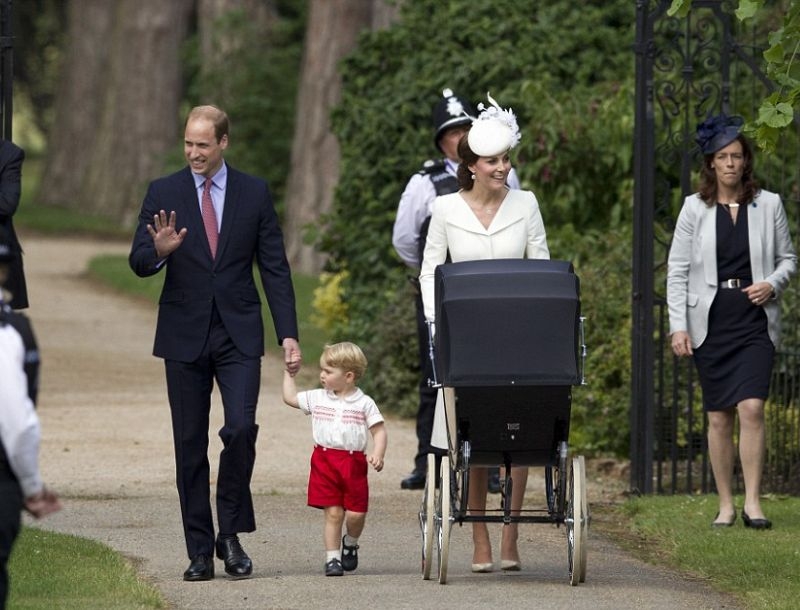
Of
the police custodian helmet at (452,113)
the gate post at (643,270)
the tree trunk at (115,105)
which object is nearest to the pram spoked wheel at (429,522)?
the police custodian helmet at (452,113)

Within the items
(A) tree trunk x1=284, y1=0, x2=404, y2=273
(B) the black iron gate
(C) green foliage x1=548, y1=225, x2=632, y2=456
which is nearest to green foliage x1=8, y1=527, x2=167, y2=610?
(B) the black iron gate

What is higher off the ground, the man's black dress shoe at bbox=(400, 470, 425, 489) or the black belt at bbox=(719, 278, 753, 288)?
the black belt at bbox=(719, 278, 753, 288)

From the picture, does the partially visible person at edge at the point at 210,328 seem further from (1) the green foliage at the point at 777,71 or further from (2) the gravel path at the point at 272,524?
(1) the green foliage at the point at 777,71

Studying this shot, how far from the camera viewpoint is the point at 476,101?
1363 cm

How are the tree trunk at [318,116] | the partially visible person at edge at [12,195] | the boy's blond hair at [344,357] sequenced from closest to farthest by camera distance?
1. the boy's blond hair at [344,357]
2. the partially visible person at edge at [12,195]
3. the tree trunk at [318,116]

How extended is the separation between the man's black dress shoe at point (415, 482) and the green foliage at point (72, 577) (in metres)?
2.37

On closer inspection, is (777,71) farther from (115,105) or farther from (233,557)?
(115,105)

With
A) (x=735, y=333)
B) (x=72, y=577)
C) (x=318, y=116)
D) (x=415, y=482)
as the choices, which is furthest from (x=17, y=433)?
(x=318, y=116)

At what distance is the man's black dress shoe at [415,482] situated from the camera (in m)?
10.1

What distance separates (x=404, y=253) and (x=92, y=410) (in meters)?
3.93

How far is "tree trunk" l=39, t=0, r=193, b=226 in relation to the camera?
3503 centimetres

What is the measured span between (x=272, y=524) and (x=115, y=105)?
2859 cm

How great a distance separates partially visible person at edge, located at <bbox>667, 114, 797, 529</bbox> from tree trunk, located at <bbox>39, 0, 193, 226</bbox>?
26.6 metres

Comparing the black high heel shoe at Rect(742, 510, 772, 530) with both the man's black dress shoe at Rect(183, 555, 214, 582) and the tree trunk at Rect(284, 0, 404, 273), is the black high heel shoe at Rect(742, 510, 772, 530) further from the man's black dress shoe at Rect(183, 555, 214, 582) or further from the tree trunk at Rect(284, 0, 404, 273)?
Result: the tree trunk at Rect(284, 0, 404, 273)
